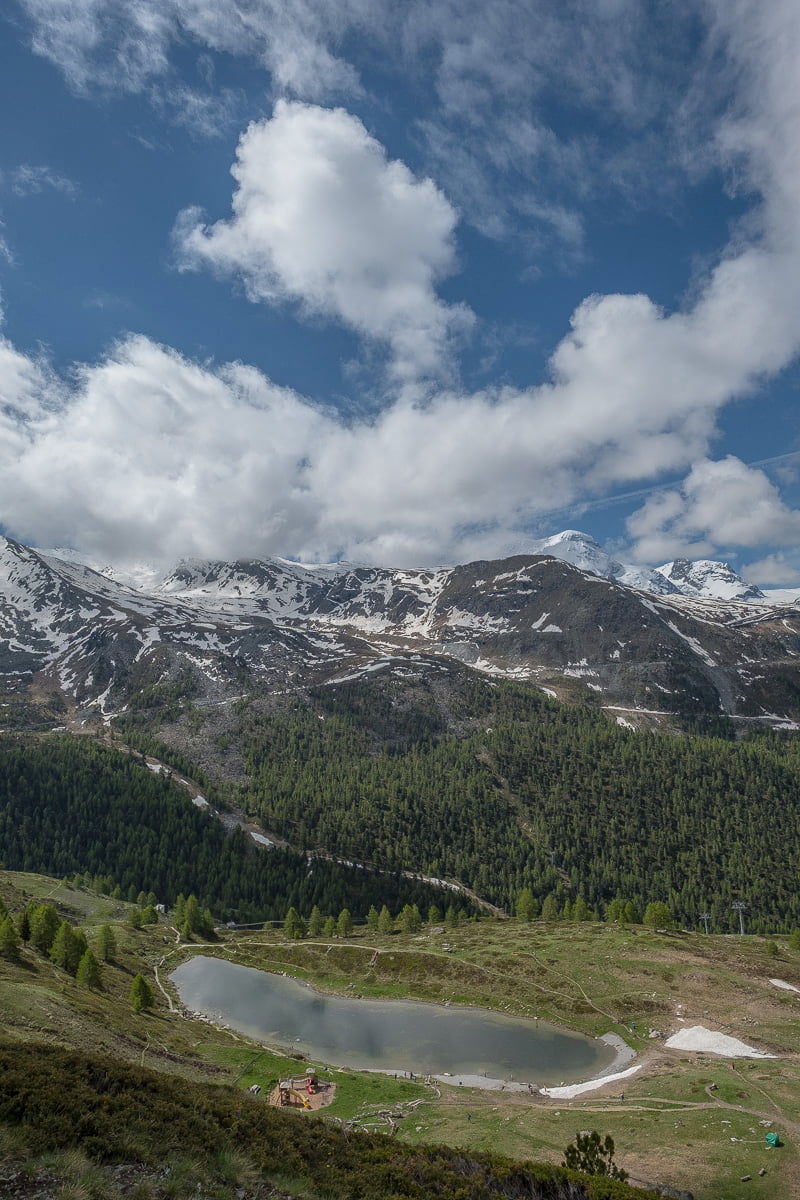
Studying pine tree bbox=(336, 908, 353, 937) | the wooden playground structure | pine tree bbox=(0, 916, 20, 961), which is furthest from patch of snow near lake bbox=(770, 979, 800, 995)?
pine tree bbox=(0, 916, 20, 961)

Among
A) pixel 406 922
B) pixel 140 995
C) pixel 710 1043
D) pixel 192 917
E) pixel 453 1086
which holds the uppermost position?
pixel 710 1043

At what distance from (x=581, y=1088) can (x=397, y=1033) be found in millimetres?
29968

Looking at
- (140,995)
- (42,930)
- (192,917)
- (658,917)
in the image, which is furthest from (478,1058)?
(192,917)

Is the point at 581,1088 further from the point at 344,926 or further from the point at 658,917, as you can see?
the point at 344,926

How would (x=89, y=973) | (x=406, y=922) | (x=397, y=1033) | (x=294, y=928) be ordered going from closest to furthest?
1. (x=89, y=973)
2. (x=397, y=1033)
3. (x=294, y=928)
4. (x=406, y=922)

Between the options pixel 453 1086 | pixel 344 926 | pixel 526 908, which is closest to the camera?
pixel 453 1086

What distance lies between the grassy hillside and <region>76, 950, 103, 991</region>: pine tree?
16.0ft

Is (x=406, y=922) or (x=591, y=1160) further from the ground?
(x=591, y=1160)

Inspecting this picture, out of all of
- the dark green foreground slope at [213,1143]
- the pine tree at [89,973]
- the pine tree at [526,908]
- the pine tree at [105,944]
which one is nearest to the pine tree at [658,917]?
the pine tree at [526,908]

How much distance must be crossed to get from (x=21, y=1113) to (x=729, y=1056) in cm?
7362

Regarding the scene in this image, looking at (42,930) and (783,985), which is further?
(783,985)

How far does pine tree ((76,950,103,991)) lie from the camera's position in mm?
72438

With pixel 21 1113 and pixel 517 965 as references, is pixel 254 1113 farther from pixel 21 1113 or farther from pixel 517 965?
pixel 517 965

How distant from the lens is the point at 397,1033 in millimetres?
80312
